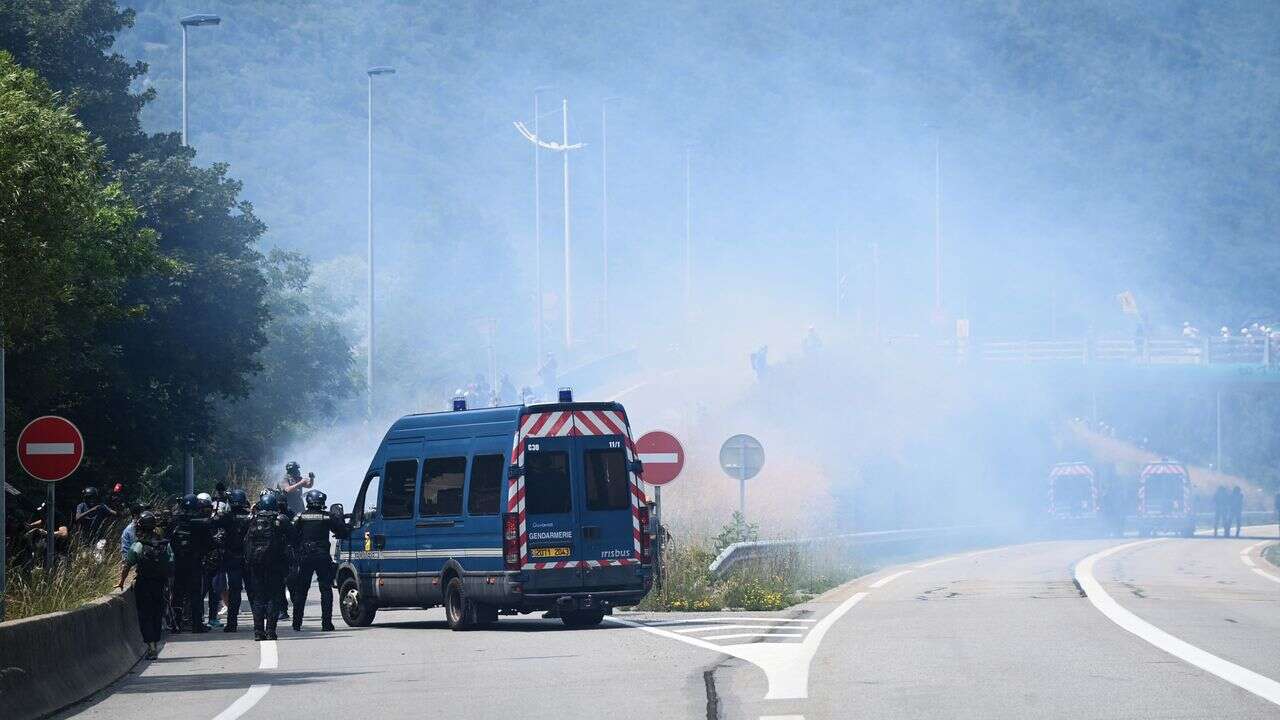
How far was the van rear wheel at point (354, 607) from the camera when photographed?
23734mm

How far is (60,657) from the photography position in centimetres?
1495

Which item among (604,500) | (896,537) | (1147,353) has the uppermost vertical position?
(1147,353)

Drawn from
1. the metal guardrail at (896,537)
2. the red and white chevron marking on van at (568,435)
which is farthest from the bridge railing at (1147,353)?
the red and white chevron marking on van at (568,435)

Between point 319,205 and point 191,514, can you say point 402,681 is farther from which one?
point 319,205

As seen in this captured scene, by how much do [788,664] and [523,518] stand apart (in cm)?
634

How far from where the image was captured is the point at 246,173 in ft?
594

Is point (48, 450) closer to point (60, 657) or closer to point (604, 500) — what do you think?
point (604, 500)

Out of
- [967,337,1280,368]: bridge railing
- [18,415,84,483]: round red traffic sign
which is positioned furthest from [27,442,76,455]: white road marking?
[967,337,1280,368]: bridge railing

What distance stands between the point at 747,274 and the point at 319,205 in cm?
4130

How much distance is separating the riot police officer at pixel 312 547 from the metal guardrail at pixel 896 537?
5.80m

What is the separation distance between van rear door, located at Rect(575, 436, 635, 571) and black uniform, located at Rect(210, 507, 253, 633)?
447cm

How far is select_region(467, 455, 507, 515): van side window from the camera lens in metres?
21.8

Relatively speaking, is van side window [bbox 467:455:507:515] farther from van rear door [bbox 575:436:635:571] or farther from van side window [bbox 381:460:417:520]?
van side window [bbox 381:460:417:520]

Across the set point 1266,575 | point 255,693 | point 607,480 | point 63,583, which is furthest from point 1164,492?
point 255,693
